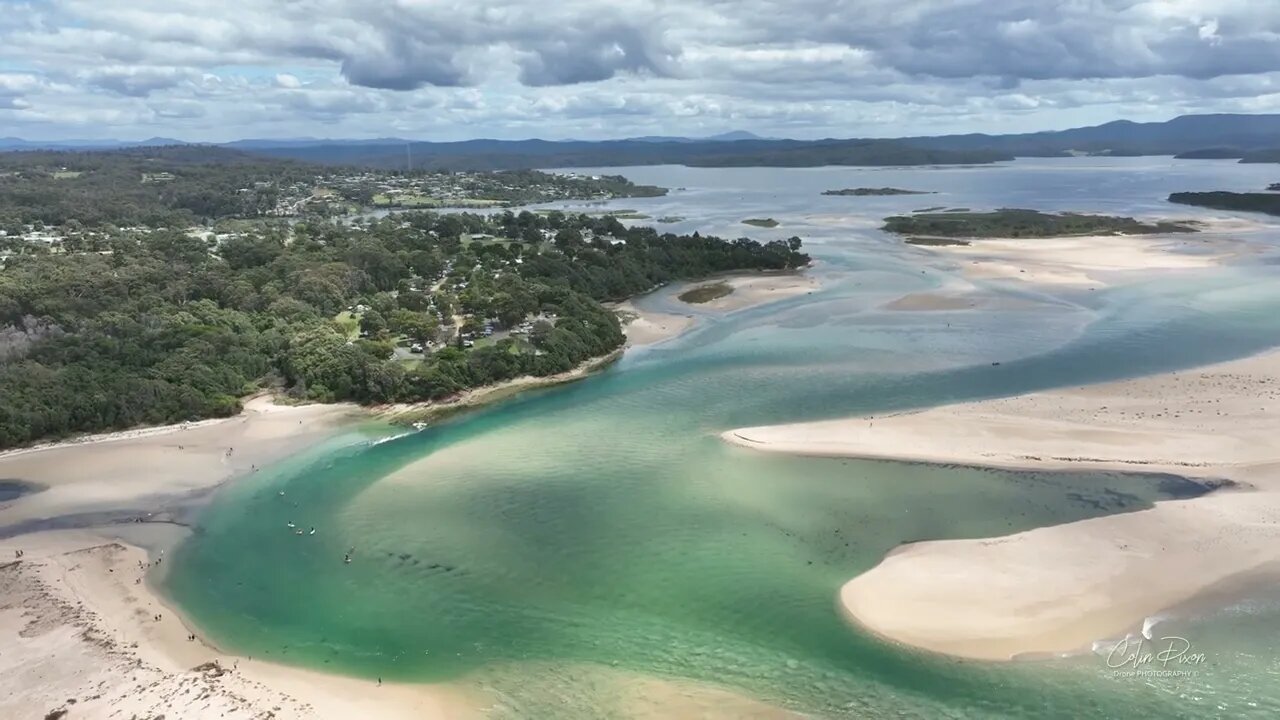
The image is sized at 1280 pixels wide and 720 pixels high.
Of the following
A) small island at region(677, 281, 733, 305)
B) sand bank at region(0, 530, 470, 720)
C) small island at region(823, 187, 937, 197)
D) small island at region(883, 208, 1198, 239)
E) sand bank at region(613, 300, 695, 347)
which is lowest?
sand bank at region(0, 530, 470, 720)

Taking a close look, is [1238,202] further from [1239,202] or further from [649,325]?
[649,325]

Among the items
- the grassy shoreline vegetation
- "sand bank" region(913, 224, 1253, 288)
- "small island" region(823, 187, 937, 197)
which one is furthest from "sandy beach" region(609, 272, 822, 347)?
"small island" region(823, 187, 937, 197)

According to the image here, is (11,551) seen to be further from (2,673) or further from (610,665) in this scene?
(610,665)

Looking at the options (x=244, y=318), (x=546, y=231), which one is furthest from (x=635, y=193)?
(x=244, y=318)

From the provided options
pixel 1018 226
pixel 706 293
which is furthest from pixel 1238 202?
pixel 706 293

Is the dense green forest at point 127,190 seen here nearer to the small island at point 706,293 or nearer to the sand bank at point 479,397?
the small island at point 706,293

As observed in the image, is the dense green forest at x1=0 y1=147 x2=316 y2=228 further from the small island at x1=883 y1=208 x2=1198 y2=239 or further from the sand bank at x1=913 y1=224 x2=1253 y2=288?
the sand bank at x1=913 y1=224 x2=1253 y2=288
